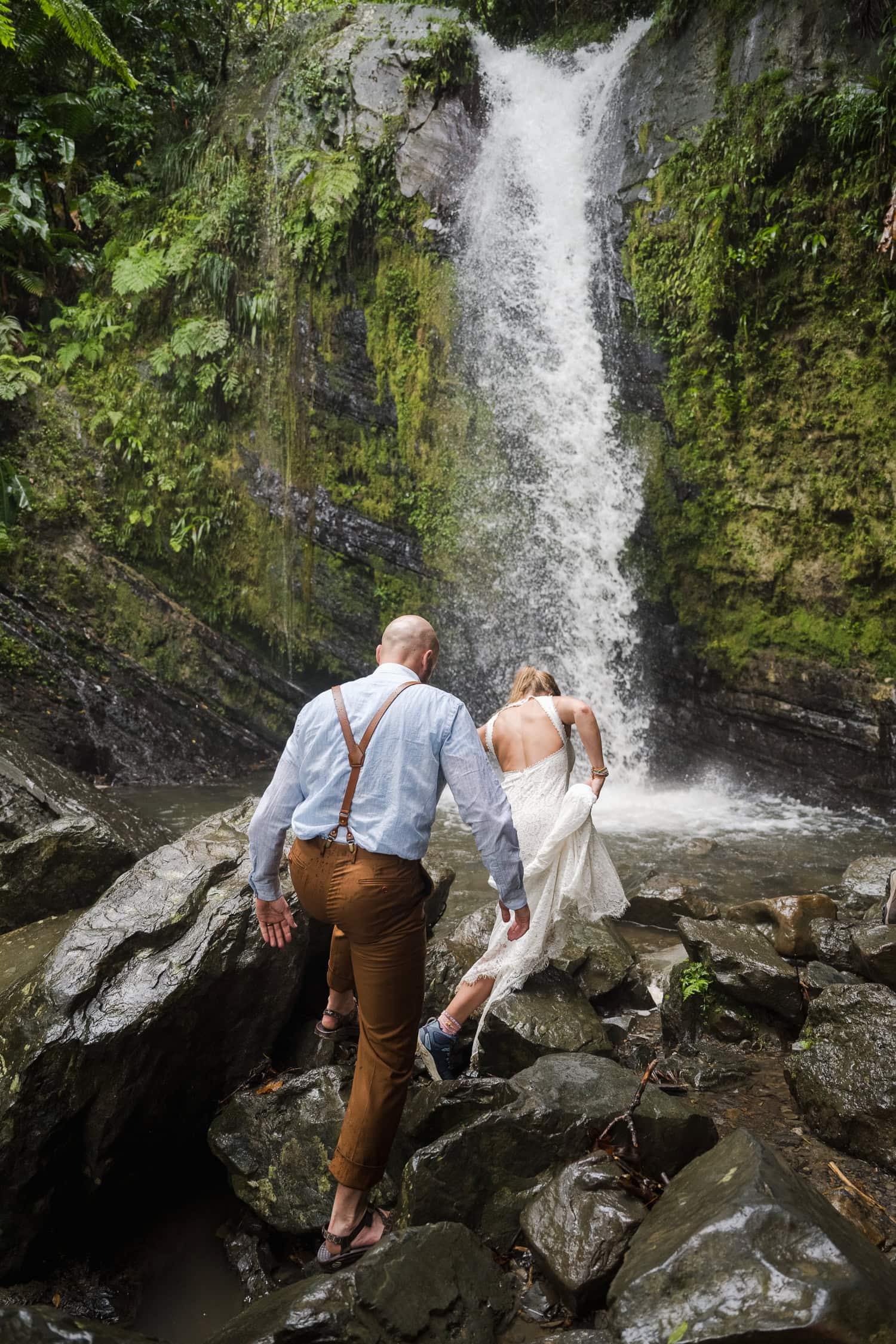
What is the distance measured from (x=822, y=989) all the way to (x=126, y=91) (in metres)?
14.3

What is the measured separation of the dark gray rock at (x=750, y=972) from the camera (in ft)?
12.6

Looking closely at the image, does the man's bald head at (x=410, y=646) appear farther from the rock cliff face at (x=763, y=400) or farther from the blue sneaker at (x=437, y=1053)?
the rock cliff face at (x=763, y=400)

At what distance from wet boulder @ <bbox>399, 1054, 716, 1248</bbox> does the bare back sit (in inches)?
64.4

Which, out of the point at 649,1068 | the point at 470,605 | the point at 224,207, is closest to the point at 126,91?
the point at 224,207

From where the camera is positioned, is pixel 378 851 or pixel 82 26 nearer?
pixel 378 851

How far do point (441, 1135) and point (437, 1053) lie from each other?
0.62 m

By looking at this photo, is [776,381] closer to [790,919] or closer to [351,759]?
[790,919]

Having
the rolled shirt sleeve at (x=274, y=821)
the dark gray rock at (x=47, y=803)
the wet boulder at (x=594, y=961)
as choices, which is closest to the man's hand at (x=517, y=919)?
the rolled shirt sleeve at (x=274, y=821)

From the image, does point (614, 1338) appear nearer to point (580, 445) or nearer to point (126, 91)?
point (580, 445)

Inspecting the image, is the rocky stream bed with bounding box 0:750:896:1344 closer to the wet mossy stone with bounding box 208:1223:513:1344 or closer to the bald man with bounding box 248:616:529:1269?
the wet mossy stone with bounding box 208:1223:513:1344

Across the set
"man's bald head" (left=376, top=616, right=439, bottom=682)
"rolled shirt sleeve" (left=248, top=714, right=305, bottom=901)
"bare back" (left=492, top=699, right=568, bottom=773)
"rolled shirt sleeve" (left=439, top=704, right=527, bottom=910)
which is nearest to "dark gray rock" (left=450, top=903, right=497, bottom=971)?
"bare back" (left=492, top=699, right=568, bottom=773)

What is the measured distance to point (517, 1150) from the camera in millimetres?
2715

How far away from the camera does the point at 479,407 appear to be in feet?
34.4

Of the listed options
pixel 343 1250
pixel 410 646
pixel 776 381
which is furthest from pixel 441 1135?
pixel 776 381
